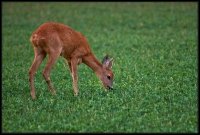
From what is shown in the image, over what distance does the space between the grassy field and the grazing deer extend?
14.6 inches

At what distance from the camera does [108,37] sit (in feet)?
60.6

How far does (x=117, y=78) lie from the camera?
1234 cm

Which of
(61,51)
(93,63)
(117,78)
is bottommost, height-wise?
(117,78)

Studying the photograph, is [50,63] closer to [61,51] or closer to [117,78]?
[61,51]

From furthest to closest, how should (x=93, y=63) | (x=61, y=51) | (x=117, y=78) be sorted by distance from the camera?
(x=117, y=78) < (x=93, y=63) < (x=61, y=51)

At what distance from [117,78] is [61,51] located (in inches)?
80.4

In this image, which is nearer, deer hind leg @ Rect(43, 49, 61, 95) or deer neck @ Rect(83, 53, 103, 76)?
deer hind leg @ Rect(43, 49, 61, 95)

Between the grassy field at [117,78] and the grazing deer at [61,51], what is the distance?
1.21 feet

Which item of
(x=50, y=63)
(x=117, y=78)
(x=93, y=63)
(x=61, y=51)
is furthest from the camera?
(x=117, y=78)

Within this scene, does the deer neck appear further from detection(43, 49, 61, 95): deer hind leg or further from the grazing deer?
detection(43, 49, 61, 95): deer hind leg

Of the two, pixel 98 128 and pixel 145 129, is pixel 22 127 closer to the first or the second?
→ pixel 98 128

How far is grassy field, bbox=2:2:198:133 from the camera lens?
27.8 ft

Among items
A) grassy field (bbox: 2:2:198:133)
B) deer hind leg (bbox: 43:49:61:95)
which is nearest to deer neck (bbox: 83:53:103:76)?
grassy field (bbox: 2:2:198:133)

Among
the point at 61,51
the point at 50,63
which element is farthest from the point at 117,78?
the point at 50,63
